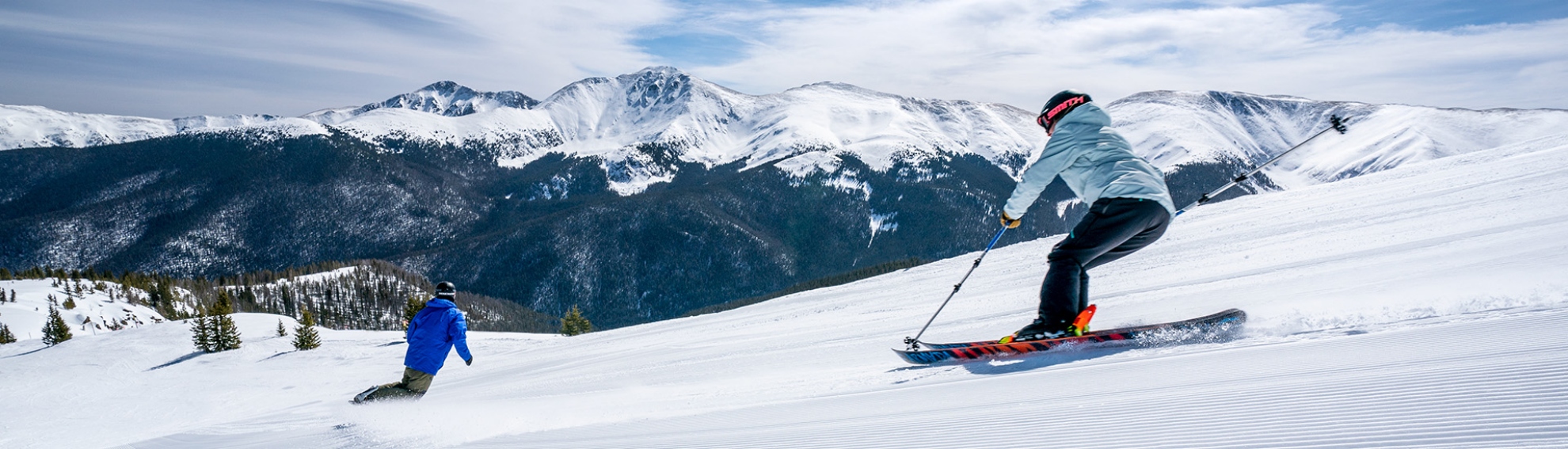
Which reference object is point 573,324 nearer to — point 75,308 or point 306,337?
point 306,337

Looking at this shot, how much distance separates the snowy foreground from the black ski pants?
1.16 feet

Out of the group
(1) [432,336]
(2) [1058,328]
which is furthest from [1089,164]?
(1) [432,336]

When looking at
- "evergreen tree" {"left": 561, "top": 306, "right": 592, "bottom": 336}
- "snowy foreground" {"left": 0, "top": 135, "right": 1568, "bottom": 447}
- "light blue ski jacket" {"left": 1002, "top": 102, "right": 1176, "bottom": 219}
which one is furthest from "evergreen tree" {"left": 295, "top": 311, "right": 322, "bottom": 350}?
"light blue ski jacket" {"left": 1002, "top": 102, "right": 1176, "bottom": 219}

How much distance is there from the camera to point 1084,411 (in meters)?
3.17

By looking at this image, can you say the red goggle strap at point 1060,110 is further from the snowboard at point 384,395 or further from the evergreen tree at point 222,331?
the evergreen tree at point 222,331

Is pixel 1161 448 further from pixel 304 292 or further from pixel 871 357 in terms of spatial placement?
pixel 304 292

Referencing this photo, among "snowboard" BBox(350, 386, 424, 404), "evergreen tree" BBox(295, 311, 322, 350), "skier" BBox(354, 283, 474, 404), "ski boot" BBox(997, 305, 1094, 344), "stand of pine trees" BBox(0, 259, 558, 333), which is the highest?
"ski boot" BBox(997, 305, 1094, 344)

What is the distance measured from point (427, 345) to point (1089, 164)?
7.41 metres

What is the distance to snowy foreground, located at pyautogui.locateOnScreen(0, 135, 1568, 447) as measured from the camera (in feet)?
8.39

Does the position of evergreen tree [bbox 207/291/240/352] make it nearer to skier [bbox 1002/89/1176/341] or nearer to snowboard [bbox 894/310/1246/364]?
snowboard [bbox 894/310/1246/364]

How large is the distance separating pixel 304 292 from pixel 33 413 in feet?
454

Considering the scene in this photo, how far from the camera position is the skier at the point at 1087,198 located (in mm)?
4902

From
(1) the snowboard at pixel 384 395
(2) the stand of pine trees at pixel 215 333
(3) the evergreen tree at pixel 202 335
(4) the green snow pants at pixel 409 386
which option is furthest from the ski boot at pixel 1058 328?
(3) the evergreen tree at pixel 202 335

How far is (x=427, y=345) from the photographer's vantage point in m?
8.27
